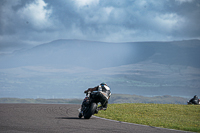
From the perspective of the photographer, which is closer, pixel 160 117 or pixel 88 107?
pixel 88 107

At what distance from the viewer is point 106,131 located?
1065 cm

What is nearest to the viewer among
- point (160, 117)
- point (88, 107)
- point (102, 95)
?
point (102, 95)

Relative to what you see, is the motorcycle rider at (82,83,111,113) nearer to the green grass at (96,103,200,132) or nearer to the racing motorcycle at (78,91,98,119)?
the racing motorcycle at (78,91,98,119)

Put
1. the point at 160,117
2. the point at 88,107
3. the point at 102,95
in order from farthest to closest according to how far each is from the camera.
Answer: the point at 160,117 < the point at 88,107 < the point at 102,95

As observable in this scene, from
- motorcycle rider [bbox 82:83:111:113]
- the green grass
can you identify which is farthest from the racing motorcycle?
the green grass

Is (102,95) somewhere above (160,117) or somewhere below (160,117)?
above

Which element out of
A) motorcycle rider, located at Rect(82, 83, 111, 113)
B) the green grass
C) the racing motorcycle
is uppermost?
motorcycle rider, located at Rect(82, 83, 111, 113)

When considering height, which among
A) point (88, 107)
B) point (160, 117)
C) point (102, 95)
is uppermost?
point (102, 95)

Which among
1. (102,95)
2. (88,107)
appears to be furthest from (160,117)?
(88,107)

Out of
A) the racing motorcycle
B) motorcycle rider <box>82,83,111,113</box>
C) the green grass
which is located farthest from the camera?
motorcycle rider <box>82,83,111,113</box>

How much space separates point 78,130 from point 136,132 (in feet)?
7.04

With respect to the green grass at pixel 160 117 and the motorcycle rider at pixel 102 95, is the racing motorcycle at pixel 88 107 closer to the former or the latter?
the motorcycle rider at pixel 102 95

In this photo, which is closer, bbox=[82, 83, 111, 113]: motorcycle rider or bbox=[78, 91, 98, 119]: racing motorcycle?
bbox=[78, 91, 98, 119]: racing motorcycle

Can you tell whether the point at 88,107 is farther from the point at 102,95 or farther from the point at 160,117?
the point at 160,117
